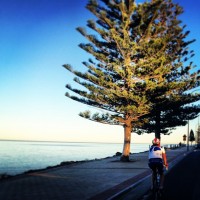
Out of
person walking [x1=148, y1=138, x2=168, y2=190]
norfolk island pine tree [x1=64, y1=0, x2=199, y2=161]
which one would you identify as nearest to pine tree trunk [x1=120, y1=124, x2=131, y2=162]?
norfolk island pine tree [x1=64, y1=0, x2=199, y2=161]

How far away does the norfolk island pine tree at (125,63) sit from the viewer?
28453 millimetres

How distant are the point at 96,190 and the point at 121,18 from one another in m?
20.6

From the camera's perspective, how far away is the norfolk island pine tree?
28453 mm

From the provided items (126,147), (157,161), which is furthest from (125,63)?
(157,161)

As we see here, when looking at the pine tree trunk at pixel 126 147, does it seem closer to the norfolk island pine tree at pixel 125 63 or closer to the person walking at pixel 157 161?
the norfolk island pine tree at pixel 125 63

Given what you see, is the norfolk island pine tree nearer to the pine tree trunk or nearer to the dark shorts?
the pine tree trunk

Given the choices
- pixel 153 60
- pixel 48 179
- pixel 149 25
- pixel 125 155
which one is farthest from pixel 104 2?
pixel 48 179

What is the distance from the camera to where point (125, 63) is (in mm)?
29375

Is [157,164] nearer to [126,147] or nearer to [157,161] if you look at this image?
[157,161]

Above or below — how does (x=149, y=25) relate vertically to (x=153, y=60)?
above

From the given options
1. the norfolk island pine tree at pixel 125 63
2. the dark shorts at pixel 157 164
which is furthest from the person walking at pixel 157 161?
the norfolk island pine tree at pixel 125 63

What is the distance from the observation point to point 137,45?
28.7 meters

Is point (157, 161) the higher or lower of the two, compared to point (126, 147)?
lower

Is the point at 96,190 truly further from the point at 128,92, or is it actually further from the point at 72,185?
the point at 128,92
